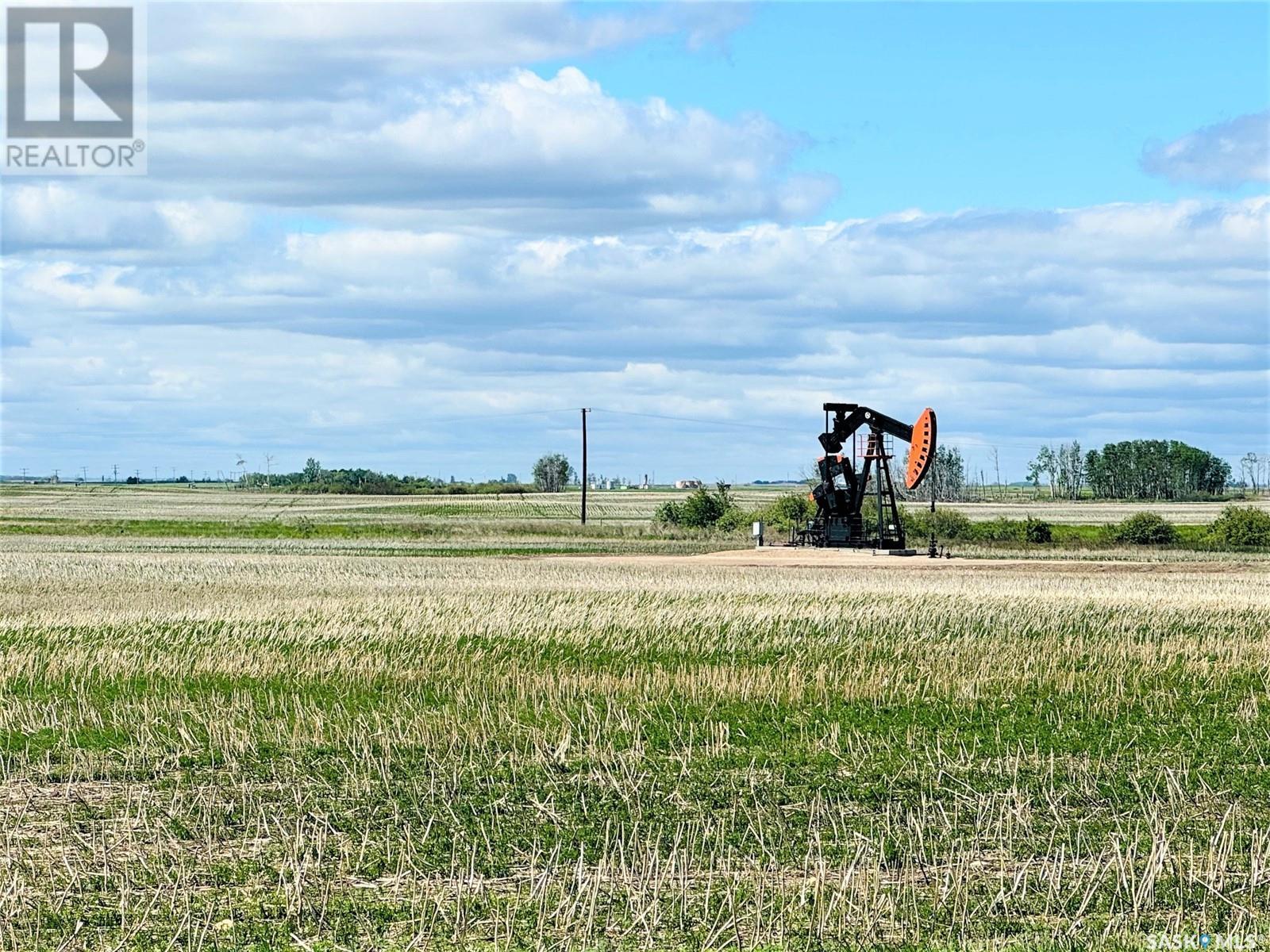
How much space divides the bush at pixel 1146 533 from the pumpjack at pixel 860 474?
1772 cm

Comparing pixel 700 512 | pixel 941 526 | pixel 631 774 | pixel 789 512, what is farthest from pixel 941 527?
pixel 631 774

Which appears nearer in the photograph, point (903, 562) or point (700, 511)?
point (903, 562)

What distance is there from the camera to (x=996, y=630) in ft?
97.2

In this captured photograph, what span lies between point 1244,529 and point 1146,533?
4.45 m

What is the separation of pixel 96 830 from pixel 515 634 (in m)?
15.3

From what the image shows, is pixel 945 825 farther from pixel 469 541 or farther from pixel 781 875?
pixel 469 541

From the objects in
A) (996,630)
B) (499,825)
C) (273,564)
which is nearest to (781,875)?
(499,825)

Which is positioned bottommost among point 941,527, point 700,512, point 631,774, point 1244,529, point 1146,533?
point 631,774

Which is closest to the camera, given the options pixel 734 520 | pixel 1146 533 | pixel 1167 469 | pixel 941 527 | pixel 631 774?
pixel 631 774

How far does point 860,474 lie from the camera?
62.4 m

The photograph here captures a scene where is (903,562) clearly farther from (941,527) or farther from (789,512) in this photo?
(789,512)

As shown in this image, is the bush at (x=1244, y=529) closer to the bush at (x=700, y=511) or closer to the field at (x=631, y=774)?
the bush at (x=700, y=511)

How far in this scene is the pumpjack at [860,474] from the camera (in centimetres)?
6109

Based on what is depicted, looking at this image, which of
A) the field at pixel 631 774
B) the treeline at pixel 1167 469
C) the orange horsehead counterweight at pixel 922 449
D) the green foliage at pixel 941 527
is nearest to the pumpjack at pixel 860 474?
the orange horsehead counterweight at pixel 922 449
